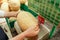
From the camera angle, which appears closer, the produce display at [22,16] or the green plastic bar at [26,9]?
the produce display at [22,16]

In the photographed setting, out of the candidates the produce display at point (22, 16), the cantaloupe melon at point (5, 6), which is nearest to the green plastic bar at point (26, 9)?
the produce display at point (22, 16)

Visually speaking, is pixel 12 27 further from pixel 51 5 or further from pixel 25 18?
pixel 51 5

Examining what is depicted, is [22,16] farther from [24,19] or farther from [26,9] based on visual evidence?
[26,9]

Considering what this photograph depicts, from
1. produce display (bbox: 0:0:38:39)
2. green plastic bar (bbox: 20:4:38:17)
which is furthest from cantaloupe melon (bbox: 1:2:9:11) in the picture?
green plastic bar (bbox: 20:4:38:17)

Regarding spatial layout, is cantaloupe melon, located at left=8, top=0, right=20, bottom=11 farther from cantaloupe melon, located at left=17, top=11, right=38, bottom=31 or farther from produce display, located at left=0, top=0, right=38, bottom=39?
cantaloupe melon, located at left=17, top=11, right=38, bottom=31

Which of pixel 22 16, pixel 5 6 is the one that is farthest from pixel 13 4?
pixel 22 16

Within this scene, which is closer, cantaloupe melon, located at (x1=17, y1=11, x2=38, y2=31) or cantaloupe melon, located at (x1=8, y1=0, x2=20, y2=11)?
cantaloupe melon, located at (x1=17, y1=11, x2=38, y2=31)

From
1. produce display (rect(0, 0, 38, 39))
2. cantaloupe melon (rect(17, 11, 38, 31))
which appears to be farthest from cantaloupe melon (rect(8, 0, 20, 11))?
cantaloupe melon (rect(17, 11, 38, 31))

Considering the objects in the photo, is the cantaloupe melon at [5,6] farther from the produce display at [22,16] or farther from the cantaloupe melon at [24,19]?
the cantaloupe melon at [24,19]

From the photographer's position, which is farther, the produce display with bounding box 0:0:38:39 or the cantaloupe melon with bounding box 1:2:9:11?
the cantaloupe melon with bounding box 1:2:9:11

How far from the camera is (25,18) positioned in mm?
711

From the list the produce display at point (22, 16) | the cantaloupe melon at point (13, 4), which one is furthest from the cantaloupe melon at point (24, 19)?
the cantaloupe melon at point (13, 4)

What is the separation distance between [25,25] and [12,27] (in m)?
0.25

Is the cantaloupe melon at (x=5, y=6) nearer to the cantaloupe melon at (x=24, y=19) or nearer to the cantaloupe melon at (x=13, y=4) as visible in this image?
the cantaloupe melon at (x=13, y=4)
